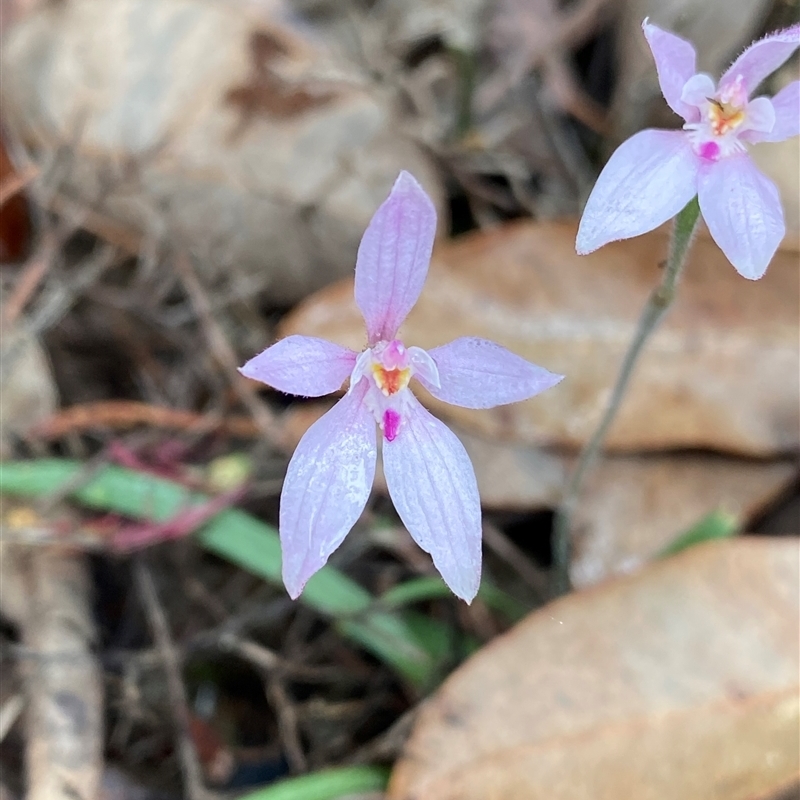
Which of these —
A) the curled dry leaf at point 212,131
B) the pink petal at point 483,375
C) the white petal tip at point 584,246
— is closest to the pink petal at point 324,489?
the pink petal at point 483,375

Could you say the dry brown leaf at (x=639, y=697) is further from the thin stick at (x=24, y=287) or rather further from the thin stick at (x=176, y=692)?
the thin stick at (x=24, y=287)

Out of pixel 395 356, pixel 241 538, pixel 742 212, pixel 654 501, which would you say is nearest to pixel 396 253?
pixel 395 356

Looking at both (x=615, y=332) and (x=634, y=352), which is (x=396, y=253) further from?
(x=615, y=332)

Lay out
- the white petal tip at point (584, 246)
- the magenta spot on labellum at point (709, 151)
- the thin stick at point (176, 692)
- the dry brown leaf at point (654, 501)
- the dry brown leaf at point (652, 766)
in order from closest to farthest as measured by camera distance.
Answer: the white petal tip at point (584, 246) → the magenta spot on labellum at point (709, 151) → the dry brown leaf at point (652, 766) → the thin stick at point (176, 692) → the dry brown leaf at point (654, 501)

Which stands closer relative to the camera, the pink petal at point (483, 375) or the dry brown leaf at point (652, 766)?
the pink petal at point (483, 375)

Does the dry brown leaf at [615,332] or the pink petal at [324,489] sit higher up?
the pink petal at [324,489]

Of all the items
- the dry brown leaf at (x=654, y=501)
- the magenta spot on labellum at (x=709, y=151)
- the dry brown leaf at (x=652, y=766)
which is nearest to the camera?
the magenta spot on labellum at (x=709, y=151)

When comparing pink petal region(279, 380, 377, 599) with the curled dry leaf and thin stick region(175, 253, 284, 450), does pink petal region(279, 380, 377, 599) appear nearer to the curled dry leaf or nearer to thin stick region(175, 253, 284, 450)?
thin stick region(175, 253, 284, 450)
